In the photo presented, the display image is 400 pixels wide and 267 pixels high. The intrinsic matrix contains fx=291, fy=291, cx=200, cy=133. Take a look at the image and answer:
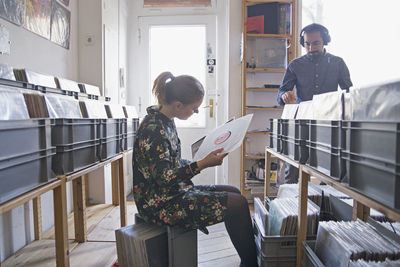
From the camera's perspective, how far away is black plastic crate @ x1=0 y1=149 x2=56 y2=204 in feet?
2.57

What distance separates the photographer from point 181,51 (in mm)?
3496

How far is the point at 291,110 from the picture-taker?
1.50 meters

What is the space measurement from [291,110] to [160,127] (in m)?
0.68

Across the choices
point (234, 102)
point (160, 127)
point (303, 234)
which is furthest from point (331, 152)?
point (234, 102)

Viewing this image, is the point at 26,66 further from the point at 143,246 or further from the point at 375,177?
the point at 375,177

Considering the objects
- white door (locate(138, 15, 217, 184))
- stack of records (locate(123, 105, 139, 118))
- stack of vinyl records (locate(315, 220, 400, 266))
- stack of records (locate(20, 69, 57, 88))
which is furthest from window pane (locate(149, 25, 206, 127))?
stack of vinyl records (locate(315, 220, 400, 266))

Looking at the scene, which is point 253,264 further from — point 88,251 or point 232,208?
point 88,251

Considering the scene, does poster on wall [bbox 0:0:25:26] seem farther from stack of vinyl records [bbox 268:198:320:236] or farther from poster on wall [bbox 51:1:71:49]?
stack of vinyl records [bbox 268:198:320:236]

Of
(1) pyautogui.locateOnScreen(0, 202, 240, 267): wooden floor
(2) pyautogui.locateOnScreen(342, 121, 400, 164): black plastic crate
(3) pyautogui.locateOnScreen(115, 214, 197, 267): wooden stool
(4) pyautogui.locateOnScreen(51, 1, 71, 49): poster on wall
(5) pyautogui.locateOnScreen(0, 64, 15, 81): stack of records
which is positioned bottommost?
(1) pyautogui.locateOnScreen(0, 202, 240, 267): wooden floor

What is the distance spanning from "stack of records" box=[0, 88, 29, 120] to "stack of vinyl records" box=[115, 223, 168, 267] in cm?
65

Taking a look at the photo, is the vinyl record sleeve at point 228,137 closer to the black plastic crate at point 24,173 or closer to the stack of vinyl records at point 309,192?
the black plastic crate at point 24,173

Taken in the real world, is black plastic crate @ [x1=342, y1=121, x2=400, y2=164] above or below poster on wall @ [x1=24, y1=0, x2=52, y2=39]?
below

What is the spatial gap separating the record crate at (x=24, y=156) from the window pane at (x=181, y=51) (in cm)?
249

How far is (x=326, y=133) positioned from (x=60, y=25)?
6.96 ft
